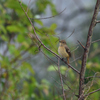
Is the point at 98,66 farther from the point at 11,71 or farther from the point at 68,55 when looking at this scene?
the point at 11,71

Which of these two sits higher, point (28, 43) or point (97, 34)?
point (28, 43)

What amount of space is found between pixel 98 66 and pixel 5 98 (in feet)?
4.15

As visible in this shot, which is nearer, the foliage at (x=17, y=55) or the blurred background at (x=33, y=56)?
the blurred background at (x=33, y=56)

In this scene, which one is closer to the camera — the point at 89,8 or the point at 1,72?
the point at 1,72

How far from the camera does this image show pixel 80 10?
16.2ft

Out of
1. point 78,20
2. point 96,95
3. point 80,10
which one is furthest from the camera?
point 78,20

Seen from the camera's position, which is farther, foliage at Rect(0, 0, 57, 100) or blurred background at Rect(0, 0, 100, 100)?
foliage at Rect(0, 0, 57, 100)

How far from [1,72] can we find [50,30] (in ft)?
2.76

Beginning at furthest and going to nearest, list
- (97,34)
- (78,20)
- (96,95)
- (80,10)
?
(78,20) < (80,10) < (97,34) < (96,95)

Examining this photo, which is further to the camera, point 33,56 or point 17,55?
point 33,56

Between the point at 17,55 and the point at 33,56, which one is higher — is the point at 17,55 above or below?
above

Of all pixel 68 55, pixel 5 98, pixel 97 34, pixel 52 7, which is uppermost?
pixel 52 7

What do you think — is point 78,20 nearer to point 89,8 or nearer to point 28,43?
point 89,8

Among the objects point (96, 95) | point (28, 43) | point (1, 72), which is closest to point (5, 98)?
point (1, 72)
